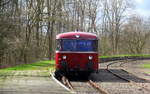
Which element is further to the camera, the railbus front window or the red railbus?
the railbus front window

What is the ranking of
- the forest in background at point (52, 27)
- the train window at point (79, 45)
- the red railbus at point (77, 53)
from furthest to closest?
the forest in background at point (52, 27) < the train window at point (79, 45) < the red railbus at point (77, 53)

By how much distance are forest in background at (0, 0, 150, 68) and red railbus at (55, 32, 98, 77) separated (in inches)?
556

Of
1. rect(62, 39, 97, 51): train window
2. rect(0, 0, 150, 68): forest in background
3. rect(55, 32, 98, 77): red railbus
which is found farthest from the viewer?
rect(0, 0, 150, 68): forest in background

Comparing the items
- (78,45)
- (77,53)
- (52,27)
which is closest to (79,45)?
(78,45)

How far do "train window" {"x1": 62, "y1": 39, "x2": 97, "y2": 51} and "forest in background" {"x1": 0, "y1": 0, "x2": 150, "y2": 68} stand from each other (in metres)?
14.2

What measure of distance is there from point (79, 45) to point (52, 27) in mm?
39932

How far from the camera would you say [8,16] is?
4184cm

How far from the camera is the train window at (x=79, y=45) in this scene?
2473cm

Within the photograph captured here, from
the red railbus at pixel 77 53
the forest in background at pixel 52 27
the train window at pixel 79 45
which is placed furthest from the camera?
the forest in background at pixel 52 27

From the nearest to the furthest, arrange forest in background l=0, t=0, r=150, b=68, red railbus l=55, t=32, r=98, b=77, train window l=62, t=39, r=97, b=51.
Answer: red railbus l=55, t=32, r=98, b=77 < train window l=62, t=39, r=97, b=51 < forest in background l=0, t=0, r=150, b=68

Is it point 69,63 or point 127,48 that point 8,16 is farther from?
point 127,48

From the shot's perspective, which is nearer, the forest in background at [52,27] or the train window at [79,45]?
the train window at [79,45]

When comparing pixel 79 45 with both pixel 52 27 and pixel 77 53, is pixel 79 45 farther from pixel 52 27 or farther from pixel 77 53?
pixel 52 27

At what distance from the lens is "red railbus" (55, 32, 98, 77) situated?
24.4 m
